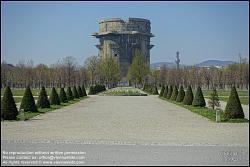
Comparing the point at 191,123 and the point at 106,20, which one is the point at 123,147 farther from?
the point at 106,20

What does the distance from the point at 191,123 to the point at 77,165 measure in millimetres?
10835

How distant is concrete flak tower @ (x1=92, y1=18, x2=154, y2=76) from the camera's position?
474 feet

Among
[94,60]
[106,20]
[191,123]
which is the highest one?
[106,20]

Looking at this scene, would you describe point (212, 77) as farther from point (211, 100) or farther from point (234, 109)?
point (234, 109)

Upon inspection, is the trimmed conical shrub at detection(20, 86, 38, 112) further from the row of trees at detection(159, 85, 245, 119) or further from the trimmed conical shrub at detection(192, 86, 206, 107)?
the trimmed conical shrub at detection(192, 86, 206, 107)

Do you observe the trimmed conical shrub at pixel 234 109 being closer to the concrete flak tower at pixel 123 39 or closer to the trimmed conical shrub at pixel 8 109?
the trimmed conical shrub at pixel 8 109

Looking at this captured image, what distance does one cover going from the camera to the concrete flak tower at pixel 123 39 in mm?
144375

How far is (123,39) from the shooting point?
14625 cm

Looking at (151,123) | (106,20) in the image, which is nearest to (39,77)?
(106,20)

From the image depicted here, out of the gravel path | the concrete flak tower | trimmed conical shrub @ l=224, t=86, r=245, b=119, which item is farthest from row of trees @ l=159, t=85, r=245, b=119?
the concrete flak tower

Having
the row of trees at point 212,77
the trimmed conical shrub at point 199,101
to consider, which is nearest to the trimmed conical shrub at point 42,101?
the trimmed conical shrub at point 199,101

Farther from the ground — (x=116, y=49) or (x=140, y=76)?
(x=116, y=49)

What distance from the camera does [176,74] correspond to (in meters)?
109

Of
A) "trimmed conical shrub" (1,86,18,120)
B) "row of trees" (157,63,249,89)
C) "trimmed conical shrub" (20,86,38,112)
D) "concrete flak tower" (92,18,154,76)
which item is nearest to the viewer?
"trimmed conical shrub" (1,86,18,120)
